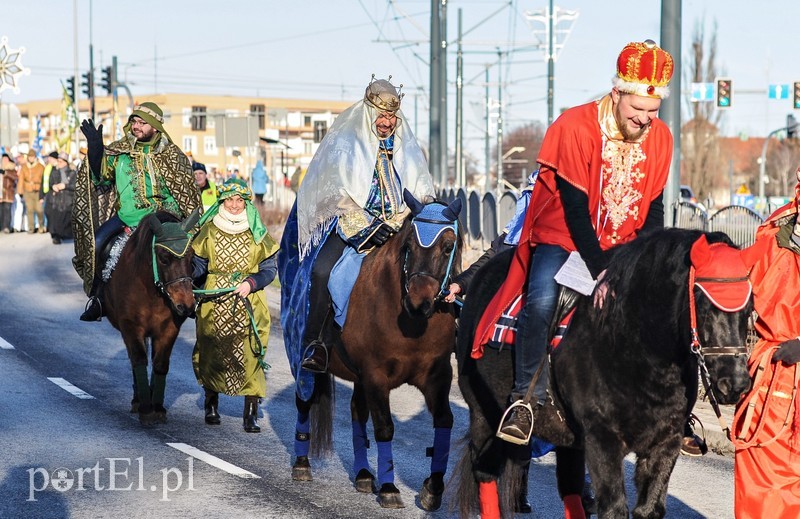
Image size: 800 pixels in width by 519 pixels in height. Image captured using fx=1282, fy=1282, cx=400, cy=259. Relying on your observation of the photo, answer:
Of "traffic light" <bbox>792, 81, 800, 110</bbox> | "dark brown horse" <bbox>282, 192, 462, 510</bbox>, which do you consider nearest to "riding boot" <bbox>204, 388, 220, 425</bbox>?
"dark brown horse" <bbox>282, 192, 462, 510</bbox>

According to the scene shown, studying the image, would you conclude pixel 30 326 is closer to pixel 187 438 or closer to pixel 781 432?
pixel 187 438

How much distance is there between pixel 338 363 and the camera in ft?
27.5

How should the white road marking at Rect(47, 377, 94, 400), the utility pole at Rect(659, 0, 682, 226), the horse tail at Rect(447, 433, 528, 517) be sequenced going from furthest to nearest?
1. the utility pole at Rect(659, 0, 682, 226)
2. the white road marking at Rect(47, 377, 94, 400)
3. the horse tail at Rect(447, 433, 528, 517)

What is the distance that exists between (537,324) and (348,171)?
9.66 ft

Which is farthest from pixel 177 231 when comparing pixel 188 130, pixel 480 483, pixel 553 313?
pixel 188 130

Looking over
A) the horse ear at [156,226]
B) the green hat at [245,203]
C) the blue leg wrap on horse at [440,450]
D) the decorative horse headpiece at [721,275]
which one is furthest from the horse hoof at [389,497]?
the horse ear at [156,226]

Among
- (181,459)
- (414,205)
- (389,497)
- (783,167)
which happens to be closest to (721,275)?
(414,205)

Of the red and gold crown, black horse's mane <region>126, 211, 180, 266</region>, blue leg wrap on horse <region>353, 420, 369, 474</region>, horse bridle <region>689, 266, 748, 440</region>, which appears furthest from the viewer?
black horse's mane <region>126, 211, 180, 266</region>

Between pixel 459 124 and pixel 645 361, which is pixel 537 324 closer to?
pixel 645 361

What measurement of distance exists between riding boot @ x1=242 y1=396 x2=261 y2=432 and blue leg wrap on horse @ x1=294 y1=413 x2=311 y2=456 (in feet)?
4.42

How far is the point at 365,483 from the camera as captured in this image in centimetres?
809

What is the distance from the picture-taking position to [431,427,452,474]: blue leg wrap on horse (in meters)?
7.73

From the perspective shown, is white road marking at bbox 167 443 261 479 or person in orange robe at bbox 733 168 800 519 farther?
white road marking at bbox 167 443 261 479

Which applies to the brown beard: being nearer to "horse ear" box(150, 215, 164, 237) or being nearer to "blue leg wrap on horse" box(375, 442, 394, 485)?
"blue leg wrap on horse" box(375, 442, 394, 485)
